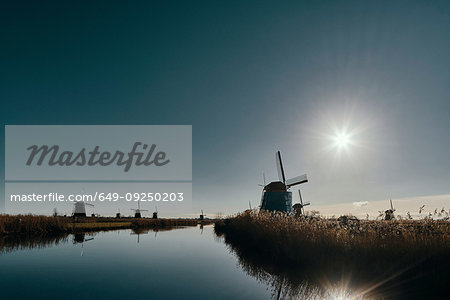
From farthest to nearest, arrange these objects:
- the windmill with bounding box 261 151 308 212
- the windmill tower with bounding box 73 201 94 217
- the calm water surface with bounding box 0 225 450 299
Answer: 1. the windmill tower with bounding box 73 201 94 217
2. the windmill with bounding box 261 151 308 212
3. the calm water surface with bounding box 0 225 450 299

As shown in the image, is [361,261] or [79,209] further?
[79,209]

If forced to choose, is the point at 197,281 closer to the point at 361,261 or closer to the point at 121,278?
the point at 121,278

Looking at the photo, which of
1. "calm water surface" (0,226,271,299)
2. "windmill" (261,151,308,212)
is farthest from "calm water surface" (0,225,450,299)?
"windmill" (261,151,308,212)

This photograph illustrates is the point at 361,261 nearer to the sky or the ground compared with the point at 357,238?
nearer to the ground

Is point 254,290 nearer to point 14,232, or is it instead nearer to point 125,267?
point 125,267

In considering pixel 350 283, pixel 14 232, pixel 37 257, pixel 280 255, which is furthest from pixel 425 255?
pixel 14 232

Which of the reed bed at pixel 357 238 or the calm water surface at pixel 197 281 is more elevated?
the reed bed at pixel 357 238

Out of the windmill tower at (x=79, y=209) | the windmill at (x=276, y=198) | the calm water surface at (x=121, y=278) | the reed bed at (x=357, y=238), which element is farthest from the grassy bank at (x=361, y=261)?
the windmill tower at (x=79, y=209)

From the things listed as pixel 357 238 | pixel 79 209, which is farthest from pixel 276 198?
pixel 79 209

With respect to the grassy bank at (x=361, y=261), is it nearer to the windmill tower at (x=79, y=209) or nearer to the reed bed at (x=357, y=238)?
the reed bed at (x=357, y=238)

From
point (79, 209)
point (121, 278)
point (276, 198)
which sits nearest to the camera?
point (121, 278)

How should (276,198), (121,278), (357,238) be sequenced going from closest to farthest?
(121,278) → (357,238) → (276,198)

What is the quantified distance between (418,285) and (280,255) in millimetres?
5909

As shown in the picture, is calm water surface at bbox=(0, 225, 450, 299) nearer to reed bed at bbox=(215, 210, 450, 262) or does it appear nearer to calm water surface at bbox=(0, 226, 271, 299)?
calm water surface at bbox=(0, 226, 271, 299)
